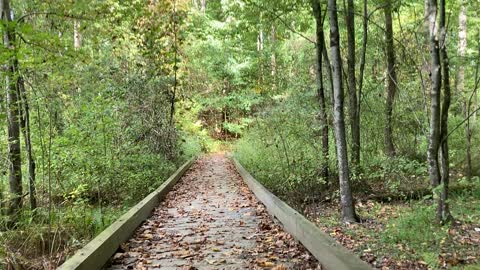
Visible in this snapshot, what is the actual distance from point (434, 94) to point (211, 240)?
386 centimetres

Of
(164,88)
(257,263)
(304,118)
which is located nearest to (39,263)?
(257,263)

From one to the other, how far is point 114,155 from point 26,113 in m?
3.14

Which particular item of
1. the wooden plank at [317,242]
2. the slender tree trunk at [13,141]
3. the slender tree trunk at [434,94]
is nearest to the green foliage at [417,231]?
the slender tree trunk at [434,94]

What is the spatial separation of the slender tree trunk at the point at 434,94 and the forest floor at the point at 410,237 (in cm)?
62

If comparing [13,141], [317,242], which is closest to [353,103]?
[317,242]

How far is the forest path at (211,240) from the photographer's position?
4848 mm

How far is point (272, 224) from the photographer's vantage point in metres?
6.95

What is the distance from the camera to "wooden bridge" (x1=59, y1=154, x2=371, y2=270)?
4505 millimetres

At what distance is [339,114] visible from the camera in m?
6.73

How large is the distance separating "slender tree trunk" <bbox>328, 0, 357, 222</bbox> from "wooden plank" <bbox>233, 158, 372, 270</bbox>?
1.14 metres

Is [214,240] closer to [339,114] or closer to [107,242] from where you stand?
[107,242]

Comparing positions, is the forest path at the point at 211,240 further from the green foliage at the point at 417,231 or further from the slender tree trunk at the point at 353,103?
the slender tree trunk at the point at 353,103

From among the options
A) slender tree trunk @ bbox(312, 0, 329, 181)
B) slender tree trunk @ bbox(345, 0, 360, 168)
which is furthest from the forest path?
slender tree trunk @ bbox(345, 0, 360, 168)

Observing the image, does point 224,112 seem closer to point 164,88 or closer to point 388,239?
point 164,88
